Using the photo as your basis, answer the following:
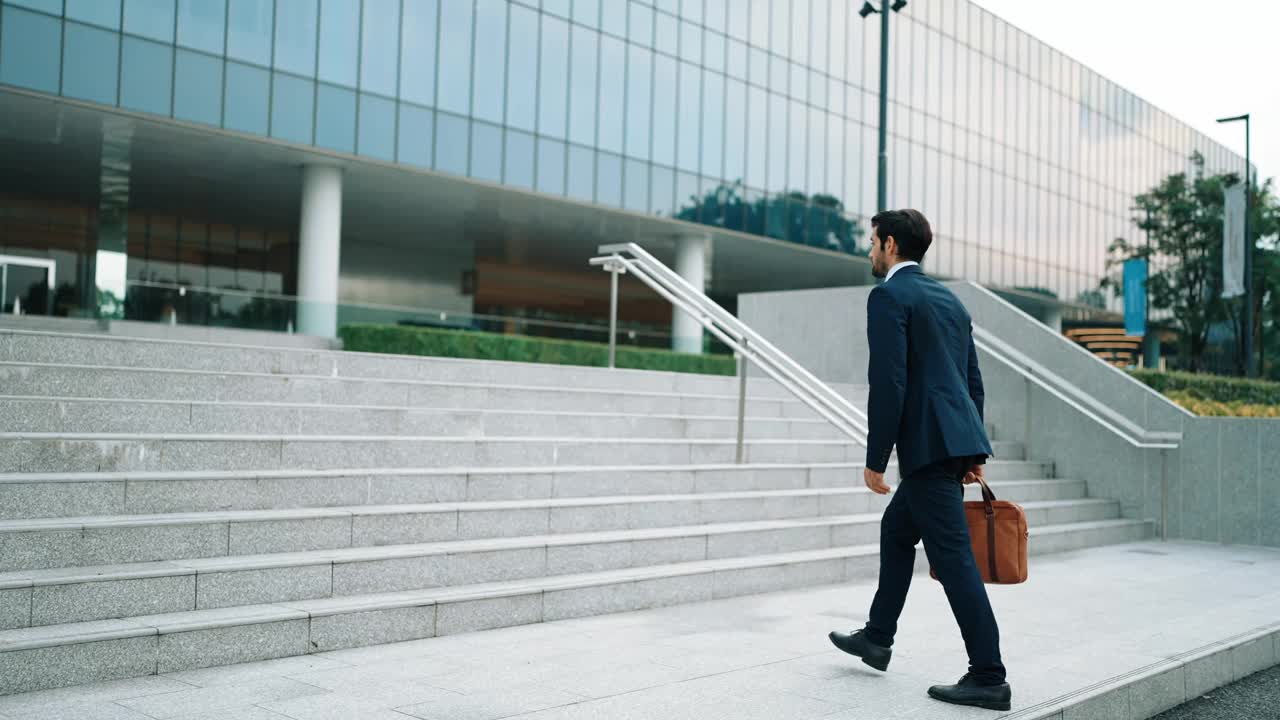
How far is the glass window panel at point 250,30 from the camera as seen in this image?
2120 centimetres

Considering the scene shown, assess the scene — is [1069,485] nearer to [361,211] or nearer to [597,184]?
[597,184]

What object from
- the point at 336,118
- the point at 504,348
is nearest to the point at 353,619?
the point at 504,348

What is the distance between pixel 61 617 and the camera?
4344 mm

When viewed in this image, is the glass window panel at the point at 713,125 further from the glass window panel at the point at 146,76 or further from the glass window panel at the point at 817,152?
the glass window panel at the point at 146,76

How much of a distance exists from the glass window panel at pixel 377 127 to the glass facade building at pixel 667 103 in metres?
0.04

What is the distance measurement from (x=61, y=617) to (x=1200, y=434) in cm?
1007

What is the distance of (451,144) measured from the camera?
24.5 metres

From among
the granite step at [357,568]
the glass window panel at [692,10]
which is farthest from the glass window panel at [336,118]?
the granite step at [357,568]

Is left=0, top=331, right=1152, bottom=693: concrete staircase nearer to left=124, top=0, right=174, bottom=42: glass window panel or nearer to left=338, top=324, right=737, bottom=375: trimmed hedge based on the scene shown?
left=338, top=324, right=737, bottom=375: trimmed hedge

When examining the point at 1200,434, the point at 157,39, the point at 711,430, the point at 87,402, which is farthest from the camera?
the point at 157,39

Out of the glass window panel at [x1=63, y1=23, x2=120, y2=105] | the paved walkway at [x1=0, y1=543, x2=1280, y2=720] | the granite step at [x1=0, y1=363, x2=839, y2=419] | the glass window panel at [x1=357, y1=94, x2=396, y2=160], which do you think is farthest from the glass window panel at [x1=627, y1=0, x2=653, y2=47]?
the paved walkway at [x1=0, y1=543, x2=1280, y2=720]

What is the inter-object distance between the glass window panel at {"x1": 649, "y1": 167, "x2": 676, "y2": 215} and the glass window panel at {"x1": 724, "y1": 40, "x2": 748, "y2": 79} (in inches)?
178

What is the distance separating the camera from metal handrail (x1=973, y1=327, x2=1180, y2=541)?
10.5 meters

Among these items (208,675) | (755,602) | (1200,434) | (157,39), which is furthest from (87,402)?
(157,39)
